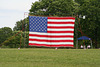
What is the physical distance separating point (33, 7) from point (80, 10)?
9095 millimetres

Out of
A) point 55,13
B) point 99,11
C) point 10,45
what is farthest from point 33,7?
point 99,11

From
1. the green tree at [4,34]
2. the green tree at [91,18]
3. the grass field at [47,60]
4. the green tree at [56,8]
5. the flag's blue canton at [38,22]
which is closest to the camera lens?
the grass field at [47,60]

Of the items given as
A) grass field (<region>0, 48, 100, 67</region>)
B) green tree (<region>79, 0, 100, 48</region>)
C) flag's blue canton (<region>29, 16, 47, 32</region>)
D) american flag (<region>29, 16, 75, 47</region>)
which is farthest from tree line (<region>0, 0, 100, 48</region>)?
grass field (<region>0, 48, 100, 67</region>)

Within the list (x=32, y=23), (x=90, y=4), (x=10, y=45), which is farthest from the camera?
(x=90, y=4)

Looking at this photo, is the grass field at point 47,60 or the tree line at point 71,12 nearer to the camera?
the grass field at point 47,60

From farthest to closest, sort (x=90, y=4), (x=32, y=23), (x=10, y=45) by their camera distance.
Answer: (x=90, y=4) < (x=10, y=45) < (x=32, y=23)

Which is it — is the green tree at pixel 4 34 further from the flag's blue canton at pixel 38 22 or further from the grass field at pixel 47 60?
the grass field at pixel 47 60

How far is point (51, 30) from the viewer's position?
59.3 ft

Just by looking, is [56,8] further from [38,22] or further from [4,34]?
[38,22]

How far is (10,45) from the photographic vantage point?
4231cm

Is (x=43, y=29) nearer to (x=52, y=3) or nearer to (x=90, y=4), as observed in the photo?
(x=52, y=3)

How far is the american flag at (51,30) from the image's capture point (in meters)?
17.8

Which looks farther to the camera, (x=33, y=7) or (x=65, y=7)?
(x=33, y=7)

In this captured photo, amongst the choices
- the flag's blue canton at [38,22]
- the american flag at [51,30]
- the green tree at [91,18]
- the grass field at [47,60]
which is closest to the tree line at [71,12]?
the green tree at [91,18]
